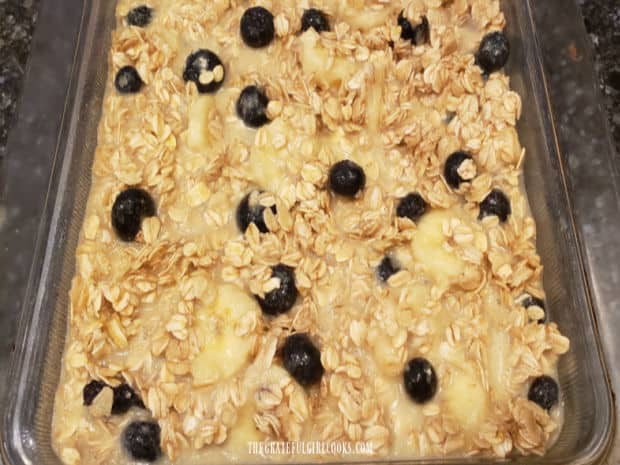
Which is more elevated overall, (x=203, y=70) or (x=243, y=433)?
(x=203, y=70)

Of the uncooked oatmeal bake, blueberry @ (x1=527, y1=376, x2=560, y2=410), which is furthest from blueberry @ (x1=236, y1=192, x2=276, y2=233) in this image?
blueberry @ (x1=527, y1=376, x2=560, y2=410)

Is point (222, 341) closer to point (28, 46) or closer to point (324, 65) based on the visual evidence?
point (324, 65)

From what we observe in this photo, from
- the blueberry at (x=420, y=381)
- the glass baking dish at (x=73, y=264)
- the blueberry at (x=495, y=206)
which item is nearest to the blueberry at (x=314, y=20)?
the glass baking dish at (x=73, y=264)

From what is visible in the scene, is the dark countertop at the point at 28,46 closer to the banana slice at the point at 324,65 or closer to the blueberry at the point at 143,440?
the banana slice at the point at 324,65

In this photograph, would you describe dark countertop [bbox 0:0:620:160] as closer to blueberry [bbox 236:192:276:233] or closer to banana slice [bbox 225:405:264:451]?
blueberry [bbox 236:192:276:233]

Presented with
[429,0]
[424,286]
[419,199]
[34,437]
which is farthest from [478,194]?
[34,437]

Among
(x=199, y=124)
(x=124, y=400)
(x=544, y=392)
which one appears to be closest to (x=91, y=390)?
(x=124, y=400)
